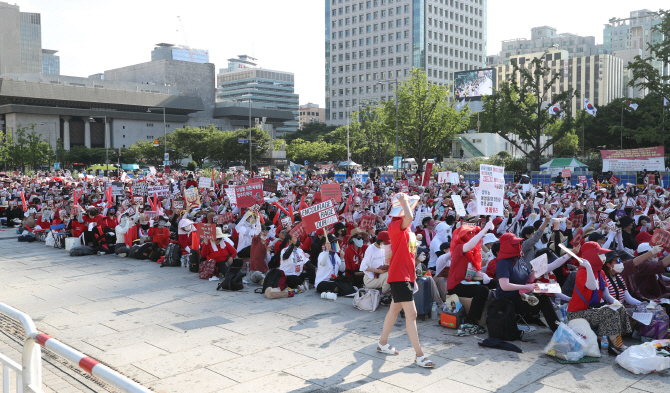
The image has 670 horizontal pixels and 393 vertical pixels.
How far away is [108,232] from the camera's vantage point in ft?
52.7

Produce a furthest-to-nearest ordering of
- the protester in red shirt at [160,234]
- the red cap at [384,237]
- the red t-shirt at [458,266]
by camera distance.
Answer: the protester in red shirt at [160,234] → the red cap at [384,237] → the red t-shirt at [458,266]

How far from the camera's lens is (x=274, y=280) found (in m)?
10.5

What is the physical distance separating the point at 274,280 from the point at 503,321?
181 inches

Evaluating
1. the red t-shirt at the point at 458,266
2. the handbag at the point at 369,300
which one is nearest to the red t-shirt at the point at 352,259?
the handbag at the point at 369,300

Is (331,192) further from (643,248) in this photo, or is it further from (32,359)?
(32,359)

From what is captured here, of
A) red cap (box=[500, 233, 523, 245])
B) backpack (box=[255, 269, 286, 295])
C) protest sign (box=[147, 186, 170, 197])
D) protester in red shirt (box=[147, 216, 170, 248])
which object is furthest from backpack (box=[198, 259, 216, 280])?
protest sign (box=[147, 186, 170, 197])

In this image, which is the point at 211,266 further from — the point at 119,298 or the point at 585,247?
the point at 585,247

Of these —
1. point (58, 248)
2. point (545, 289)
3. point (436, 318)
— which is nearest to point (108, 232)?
point (58, 248)

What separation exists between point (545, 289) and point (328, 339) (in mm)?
3001

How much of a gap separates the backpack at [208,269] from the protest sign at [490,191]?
19.3 ft

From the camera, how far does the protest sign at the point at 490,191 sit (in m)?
9.12

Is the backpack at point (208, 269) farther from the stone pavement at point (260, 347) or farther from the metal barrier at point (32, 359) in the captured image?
the metal barrier at point (32, 359)

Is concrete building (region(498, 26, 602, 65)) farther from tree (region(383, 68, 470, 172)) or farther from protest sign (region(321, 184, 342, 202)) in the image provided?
protest sign (region(321, 184, 342, 202))

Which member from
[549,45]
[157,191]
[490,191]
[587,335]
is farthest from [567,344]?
[549,45]
